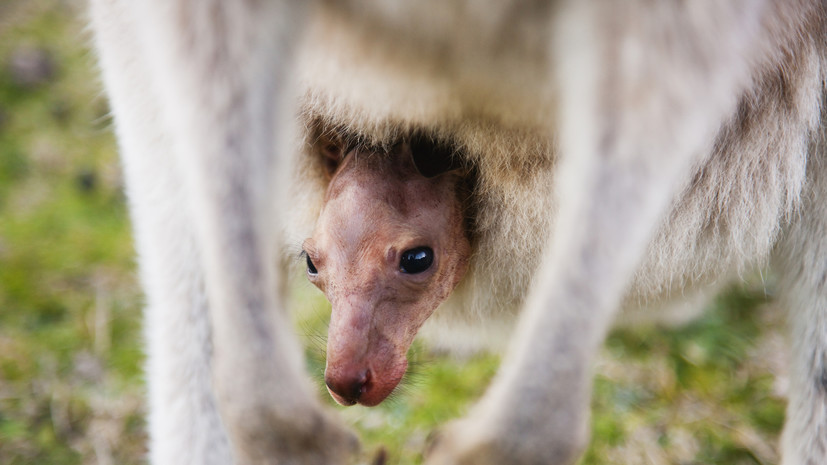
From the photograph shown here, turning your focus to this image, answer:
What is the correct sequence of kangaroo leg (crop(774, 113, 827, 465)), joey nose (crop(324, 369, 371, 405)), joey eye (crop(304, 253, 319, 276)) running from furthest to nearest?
joey eye (crop(304, 253, 319, 276)) → kangaroo leg (crop(774, 113, 827, 465)) → joey nose (crop(324, 369, 371, 405))

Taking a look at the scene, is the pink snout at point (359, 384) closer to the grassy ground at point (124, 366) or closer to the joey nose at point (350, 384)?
the joey nose at point (350, 384)

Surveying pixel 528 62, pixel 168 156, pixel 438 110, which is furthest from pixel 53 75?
pixel 528 62

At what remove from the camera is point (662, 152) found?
1282mm

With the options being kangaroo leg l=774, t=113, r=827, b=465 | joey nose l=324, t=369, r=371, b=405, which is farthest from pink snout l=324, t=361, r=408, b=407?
kangaroo leg l=774, t=113, r=827, b=465

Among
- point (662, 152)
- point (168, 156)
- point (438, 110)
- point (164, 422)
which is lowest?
point (164, 422)

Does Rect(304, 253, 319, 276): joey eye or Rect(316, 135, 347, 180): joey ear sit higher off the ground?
Rect(316, 135, 347, 180): joey ear

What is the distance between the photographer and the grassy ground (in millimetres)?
2715

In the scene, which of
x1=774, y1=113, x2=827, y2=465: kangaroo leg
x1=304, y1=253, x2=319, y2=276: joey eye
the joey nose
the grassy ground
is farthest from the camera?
the grassy ground

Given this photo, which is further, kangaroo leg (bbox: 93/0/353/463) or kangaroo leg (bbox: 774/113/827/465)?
kangaroo leg (bbox: 774/113/827/465)

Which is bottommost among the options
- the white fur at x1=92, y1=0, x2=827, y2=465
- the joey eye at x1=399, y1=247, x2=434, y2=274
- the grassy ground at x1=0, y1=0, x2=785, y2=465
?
the grassy ground at x1=0, y1=0, x2=785, y2=465

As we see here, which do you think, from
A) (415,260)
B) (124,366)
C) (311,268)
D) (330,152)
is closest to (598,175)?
(415,260)

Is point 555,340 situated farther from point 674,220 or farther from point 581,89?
point 674,220

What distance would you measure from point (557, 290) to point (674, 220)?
774mm

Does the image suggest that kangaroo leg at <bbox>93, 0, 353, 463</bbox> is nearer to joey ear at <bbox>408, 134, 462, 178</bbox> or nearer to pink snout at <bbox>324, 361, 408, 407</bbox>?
pink snout at <bbox>324, 361, 408, 407</bbox>
